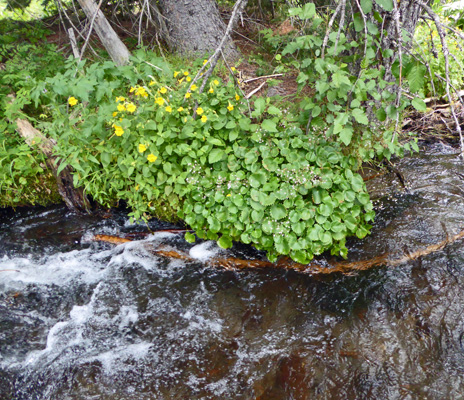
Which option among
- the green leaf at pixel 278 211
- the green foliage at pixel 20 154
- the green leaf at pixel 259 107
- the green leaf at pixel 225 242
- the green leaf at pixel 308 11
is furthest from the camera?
the green foliage at pixel 20 154

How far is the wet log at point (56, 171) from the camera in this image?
12.6 ft

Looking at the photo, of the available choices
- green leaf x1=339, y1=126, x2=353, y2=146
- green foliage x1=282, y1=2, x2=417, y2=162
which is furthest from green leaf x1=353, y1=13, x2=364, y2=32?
green leaf x1=339, y1=126, x2=353, y2=146

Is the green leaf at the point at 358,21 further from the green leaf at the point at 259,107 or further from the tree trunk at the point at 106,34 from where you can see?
the tree trunk at the point at 106,34

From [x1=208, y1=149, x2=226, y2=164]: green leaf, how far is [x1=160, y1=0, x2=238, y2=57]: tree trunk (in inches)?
76.1

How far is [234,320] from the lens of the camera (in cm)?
291

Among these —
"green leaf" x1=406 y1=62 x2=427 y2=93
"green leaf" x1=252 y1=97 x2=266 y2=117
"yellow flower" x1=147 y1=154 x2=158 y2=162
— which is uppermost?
"green leaf" x1=406 y1=62 x2=427 y2=93

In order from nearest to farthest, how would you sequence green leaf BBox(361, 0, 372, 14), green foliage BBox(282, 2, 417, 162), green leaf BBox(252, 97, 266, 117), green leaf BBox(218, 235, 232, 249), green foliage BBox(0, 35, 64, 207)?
1. green leaf BBox(361, 0, 372, 14)
2. green foliage BBox(282, 2, 417, 162)
3. green leaf BBox(252, 97, 266, 117)
4. green leaf BBox(218, 235, 232, 249)
5. green foliage BBox(0, 35, 64, 207)

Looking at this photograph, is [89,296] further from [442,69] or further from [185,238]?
[442,69]

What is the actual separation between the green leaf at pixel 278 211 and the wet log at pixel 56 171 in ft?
7.03

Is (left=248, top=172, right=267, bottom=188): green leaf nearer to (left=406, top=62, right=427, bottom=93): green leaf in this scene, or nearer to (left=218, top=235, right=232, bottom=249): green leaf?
(left=218, top=235, right=232, bottom=249): green leaf

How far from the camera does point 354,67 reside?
132 inches

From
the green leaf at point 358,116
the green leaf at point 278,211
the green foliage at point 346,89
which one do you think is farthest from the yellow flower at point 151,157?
the green leaf at point 358,116

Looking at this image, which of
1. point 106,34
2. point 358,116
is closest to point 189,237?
point 358,116

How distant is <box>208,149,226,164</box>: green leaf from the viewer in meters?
3.15
